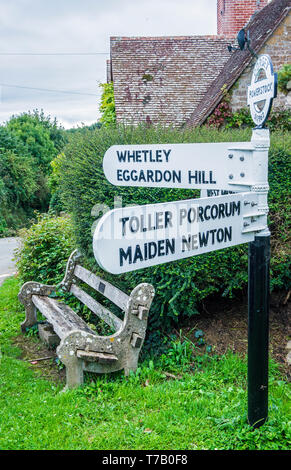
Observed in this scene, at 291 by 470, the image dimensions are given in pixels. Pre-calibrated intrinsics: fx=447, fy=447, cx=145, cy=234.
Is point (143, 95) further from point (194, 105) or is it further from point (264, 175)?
point (264, 175)

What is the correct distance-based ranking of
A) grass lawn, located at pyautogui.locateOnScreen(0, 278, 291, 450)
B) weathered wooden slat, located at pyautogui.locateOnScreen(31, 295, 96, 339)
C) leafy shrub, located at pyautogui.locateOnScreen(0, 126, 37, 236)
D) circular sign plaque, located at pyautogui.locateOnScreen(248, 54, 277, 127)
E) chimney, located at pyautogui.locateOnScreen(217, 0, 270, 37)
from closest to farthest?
circular sign plaque, located at pyautogui.locateOnScreen(248, 54, 277, 127), grass lawn, located at pyautogui.locateOnScreen(0, 278, 291, 450), weathered wooden slat, located at pyautogui.locateOnScreen(31, 295, 96, 339), chimney, located at pyautogui.locateOnScreen(217, 0, 270, 37), leafy shrub, located at pyautogui.locateOnScreen(0, 126, 37, 236)

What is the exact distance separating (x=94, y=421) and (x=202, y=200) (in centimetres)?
196

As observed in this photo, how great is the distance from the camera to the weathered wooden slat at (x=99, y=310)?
454 centimetres

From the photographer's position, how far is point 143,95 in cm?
1648

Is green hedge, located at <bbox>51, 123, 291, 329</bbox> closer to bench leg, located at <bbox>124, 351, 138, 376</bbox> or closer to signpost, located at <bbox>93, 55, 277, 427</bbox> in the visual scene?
bench leg, located at <bbox>124, 351, 138, 376</bbox>

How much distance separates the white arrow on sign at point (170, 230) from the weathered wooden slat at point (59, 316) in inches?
99.0

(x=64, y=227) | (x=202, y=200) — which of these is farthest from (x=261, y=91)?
(x=64, y=227)

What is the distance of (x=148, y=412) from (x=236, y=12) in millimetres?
20388

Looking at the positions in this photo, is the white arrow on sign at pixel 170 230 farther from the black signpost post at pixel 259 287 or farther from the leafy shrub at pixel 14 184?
the leafy shrub at pixel 14 184

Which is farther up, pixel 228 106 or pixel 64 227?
pixel 228 106

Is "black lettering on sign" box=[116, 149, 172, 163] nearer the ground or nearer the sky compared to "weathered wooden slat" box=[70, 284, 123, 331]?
nearer the sky

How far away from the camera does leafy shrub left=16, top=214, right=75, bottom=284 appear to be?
7.31 m

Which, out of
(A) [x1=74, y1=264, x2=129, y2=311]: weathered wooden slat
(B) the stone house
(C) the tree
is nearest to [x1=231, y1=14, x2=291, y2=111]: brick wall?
(B) the stone house

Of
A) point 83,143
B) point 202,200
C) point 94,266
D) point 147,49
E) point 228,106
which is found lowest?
point 94,266
